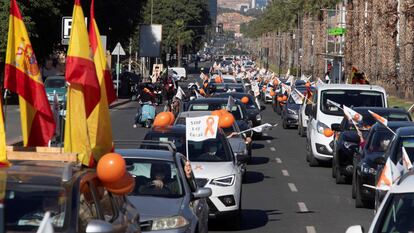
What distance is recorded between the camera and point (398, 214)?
29.8ft

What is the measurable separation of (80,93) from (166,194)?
3402mm

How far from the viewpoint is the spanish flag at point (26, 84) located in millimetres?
9656

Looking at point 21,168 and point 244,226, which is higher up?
point 21,168

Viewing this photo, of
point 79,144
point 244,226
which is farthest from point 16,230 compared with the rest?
point 244,226

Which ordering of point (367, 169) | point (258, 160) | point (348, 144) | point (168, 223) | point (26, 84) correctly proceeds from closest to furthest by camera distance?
point (26, 84) < point (168, 223) < point (367, 169) < point (348, 144) < point (258, 160)

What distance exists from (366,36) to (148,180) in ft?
174

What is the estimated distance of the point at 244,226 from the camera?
666 inches

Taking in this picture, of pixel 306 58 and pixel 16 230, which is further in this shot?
pixel 306 58

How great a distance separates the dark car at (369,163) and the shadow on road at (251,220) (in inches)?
57.8

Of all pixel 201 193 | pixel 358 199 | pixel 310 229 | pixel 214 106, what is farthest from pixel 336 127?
pixel 201 193

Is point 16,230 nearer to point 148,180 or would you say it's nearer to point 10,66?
point 10,66

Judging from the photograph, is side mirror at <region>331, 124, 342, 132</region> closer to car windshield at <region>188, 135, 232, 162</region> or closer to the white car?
car windshield at <region>188, 135, 232, 162</region>

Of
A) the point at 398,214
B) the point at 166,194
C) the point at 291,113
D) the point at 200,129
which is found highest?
the point at 398,214

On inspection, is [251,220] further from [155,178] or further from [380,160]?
[155,178]
